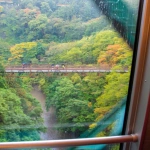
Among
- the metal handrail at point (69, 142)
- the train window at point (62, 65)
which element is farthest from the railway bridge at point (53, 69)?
the metal handrail at point (69, 142)

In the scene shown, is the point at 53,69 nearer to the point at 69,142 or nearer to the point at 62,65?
the point at 62,65

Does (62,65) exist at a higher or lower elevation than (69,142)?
higher

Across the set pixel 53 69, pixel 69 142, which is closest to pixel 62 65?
pixel 53 69

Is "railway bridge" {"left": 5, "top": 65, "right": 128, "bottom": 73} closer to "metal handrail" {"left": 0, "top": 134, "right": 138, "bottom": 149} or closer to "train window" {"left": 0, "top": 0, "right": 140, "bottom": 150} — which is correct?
"train window" {"left": 0, "top": 0, "right": 140, "bottom": 150}

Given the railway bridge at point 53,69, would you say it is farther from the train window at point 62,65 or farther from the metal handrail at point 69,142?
the metal handrail at point 69,142

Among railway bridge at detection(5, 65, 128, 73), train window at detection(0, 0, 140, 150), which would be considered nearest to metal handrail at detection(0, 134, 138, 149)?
train window at detection(0, 0, 140, 150)

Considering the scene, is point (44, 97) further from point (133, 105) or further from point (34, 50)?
point (133, 105)

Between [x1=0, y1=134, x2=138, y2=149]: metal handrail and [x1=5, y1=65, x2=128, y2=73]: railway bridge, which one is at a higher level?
[x1=5, y1=65, x2=128, y2=73]: railway bridge

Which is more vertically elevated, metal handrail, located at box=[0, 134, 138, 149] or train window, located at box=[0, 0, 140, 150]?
train window, located at box=[0, 0, 140, 150]
